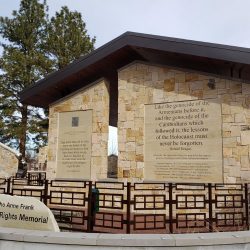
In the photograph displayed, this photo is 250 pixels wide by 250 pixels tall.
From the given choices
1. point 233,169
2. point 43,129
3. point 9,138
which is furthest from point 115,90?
point 9,138

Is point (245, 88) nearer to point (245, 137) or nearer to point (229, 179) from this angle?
point (245, 137)

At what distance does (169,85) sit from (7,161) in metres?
15.4

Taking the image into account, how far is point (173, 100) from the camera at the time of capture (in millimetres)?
10711

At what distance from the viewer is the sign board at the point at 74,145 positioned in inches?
479

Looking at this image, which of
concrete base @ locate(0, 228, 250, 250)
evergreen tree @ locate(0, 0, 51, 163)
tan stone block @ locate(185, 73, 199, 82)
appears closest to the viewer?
concrete base @ locate(0, 228, 250, 250)

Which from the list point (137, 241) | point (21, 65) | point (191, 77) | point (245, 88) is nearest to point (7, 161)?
point (21, 65)

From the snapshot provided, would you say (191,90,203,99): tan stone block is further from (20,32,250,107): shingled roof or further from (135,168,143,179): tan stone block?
(135,168,143,179): tan stone block

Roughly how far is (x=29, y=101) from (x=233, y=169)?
8.83m

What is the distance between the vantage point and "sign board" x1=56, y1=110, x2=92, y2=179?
12164 millimetres

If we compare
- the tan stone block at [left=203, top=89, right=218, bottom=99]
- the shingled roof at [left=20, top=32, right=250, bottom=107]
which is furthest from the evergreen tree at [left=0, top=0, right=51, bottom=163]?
the tan stone block at [left=203, top=89, right=218, bottom=99]

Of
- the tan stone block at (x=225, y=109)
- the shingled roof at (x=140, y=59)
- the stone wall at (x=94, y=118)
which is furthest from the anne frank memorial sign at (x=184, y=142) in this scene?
the stone wall at (x=94, y=118)

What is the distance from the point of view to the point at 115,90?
14.3 m

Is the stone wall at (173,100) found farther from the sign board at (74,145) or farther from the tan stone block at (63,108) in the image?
the tan stone block at (63,108)

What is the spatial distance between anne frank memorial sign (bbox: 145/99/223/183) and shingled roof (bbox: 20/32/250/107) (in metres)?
1.41
